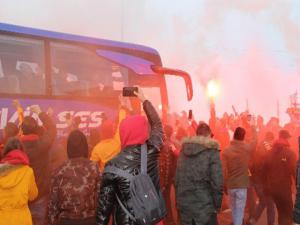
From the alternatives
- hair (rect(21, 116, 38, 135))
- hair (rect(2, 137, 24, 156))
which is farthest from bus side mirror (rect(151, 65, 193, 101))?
hair (rect(2, 137, 24, 156))

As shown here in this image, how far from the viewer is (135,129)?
2779mm

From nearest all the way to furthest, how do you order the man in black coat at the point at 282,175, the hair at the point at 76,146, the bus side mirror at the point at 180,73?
the hair at the point at 76,146
the man in black coat at the point at 282,175
the bus side mirror at the point at 180,73

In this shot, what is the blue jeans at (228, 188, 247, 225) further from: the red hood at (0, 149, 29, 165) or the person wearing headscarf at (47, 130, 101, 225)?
the red hood at (0, 149, 29, 165)

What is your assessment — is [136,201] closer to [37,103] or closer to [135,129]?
[135,129]

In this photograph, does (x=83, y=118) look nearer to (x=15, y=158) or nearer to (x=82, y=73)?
(x=82, y=73)

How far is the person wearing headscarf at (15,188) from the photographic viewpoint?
3.41 meters

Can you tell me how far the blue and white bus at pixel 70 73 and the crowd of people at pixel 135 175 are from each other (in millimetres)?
481

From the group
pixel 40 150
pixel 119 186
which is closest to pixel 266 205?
pixel 40 150

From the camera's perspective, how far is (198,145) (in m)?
4.28

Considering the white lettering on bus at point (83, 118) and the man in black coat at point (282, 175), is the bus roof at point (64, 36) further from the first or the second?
the man in black coat at point (282, 175)

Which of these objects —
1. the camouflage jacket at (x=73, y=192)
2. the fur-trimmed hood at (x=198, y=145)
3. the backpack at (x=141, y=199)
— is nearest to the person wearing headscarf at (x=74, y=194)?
the camouflage jacket at (x=73, y=192)

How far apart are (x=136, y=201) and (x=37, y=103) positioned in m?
5.82

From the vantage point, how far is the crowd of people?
2.73 metres

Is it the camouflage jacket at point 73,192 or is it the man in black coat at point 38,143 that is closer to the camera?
the camouflage jacket at point 73,192
